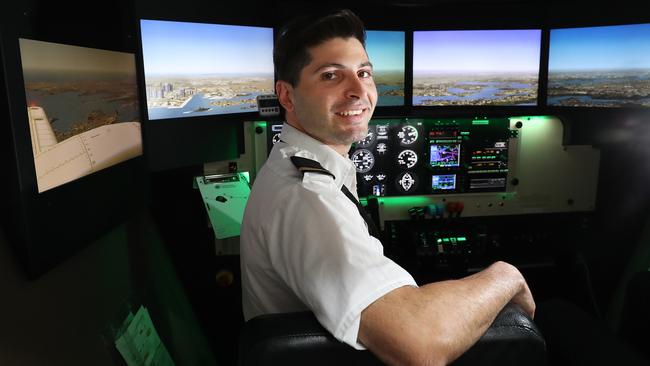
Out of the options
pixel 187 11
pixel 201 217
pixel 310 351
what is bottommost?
pixel 201 217

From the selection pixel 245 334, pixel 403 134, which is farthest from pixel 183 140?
pixel 245 334

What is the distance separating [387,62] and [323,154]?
64.3 inches

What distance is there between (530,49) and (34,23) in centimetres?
235

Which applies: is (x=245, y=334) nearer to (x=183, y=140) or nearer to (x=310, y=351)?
(x=310, y=351)

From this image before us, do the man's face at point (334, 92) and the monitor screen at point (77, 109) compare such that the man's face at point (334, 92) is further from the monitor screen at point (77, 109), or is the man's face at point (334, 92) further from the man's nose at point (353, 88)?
the monitor screen at point (77, 109)

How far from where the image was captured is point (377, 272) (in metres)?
0.81

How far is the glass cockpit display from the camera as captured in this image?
263cm

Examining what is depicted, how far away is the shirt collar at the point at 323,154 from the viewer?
1.17m

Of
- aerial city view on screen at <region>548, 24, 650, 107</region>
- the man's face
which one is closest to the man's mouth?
the man's face

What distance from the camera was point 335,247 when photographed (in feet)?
2.73

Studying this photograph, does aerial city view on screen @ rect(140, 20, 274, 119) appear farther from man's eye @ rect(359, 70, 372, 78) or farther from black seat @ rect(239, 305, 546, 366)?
black seat @ rect(239, 305, 546, 366)

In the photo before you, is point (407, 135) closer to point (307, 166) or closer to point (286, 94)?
point (286, 94)

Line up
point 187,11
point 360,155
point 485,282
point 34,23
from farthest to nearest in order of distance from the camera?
point 360,155
point 187,11
point 34,23
point 485,282

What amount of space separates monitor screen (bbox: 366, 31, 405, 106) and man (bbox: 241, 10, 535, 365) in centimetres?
145
